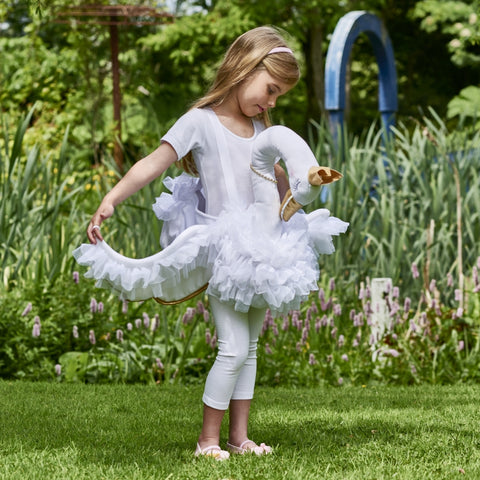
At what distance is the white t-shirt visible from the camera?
2.86 meters

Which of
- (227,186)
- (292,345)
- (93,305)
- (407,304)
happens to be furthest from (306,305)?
(227,186)

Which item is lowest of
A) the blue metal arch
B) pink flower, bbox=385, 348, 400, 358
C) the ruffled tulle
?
pink flower, bbox=385, 348, 400, 358

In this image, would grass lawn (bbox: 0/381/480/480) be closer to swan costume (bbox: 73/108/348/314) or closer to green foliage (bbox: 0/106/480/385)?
green foliage (bbox: 0/106/480/385)

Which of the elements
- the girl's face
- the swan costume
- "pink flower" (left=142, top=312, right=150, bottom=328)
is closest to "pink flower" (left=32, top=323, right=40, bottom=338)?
"pink flower" (left=142, top=312, right=150, bottom=328)

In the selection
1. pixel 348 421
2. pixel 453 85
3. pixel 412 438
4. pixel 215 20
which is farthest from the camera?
pixel 453 85

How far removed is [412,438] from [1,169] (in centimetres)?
312

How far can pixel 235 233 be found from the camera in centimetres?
272

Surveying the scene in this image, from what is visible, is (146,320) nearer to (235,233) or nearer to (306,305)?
(306,305)

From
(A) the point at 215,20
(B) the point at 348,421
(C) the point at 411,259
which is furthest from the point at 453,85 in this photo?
(B) the point at 348,421

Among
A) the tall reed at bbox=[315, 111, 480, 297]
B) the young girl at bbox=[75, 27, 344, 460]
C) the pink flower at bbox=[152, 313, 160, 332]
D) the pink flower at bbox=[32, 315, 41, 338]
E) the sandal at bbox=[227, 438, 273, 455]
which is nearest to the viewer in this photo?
the young girl at bbox=[75, 27, 344, 460]

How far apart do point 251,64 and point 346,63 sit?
15.6ft

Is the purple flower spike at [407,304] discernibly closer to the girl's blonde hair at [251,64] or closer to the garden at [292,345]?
the garden at [292,345]

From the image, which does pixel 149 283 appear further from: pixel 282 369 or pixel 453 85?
pixel 453 85

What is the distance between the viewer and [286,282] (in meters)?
2.69
